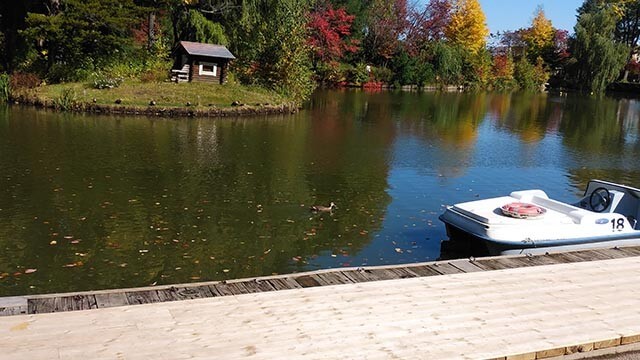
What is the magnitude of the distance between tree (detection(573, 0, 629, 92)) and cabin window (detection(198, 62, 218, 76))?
53308 mm

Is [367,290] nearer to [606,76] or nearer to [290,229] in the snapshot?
[290,229]

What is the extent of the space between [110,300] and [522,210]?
22.4 feet

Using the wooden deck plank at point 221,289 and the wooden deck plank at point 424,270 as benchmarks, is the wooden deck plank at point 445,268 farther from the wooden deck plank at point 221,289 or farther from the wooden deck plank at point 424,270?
the wooden deck plank at point 221,289

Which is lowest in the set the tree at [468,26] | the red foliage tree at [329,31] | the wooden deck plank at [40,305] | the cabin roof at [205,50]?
the wooden deck plank at [40,305]

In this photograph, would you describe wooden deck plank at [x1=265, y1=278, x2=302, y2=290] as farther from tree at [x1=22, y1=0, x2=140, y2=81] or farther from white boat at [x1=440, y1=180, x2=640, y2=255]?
tree at [x1=22, y1=0, x2=140, y2=81]

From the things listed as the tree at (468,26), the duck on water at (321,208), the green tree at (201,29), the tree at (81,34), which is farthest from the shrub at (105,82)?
the tree at (468,26)

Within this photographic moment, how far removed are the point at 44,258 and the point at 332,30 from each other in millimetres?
51982

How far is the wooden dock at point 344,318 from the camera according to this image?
4957mm

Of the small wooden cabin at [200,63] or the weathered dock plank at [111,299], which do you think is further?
the small wooden cabin at [200,63]

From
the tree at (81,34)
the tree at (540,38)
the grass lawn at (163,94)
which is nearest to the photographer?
the grass lawn at (163,94)

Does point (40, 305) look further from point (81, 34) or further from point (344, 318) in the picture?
point (81, 34)

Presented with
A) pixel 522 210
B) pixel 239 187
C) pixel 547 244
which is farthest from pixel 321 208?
pixel 547 244

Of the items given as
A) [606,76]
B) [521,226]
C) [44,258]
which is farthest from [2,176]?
[606,76]

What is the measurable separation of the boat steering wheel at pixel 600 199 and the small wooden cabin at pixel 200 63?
77.0ft
